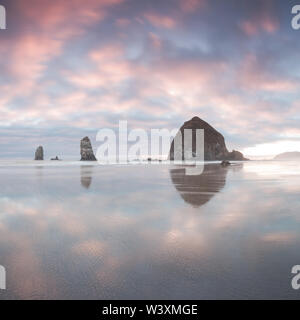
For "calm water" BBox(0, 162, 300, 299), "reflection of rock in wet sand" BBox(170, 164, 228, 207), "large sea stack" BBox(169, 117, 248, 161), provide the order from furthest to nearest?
"large sea stack" BBox(169, 117, 248, 161)
"reflection of rock in wet sand" BBox(170, 164, 228, 207)
"calm water" BBox(0, 162, 300, 299)

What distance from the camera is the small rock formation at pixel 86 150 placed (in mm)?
117312

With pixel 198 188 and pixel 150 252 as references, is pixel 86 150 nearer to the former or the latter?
pixel 198 188

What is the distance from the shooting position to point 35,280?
2.92 m

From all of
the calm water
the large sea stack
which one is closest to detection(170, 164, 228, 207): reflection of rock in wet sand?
the calm water

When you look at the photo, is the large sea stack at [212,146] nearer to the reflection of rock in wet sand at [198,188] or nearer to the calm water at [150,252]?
the reflection of rock in wet sand at [198,188]

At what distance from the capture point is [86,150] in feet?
387

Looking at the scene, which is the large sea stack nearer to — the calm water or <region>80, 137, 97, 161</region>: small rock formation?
<region>80, 137, 97, 161</region>: small rock formation

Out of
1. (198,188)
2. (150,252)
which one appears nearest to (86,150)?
(198,188)

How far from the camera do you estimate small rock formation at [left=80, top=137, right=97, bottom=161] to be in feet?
385

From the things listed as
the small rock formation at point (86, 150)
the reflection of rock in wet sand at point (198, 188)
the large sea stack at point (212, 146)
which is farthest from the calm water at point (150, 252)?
the large sea stack at point (212, 146)

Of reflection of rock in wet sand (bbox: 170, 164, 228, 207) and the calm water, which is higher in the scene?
reflection of rock in wet sand (bbox: 170, 164, 228, 207)

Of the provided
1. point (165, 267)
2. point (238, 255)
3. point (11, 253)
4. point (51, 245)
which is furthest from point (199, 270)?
point (11, 253)
